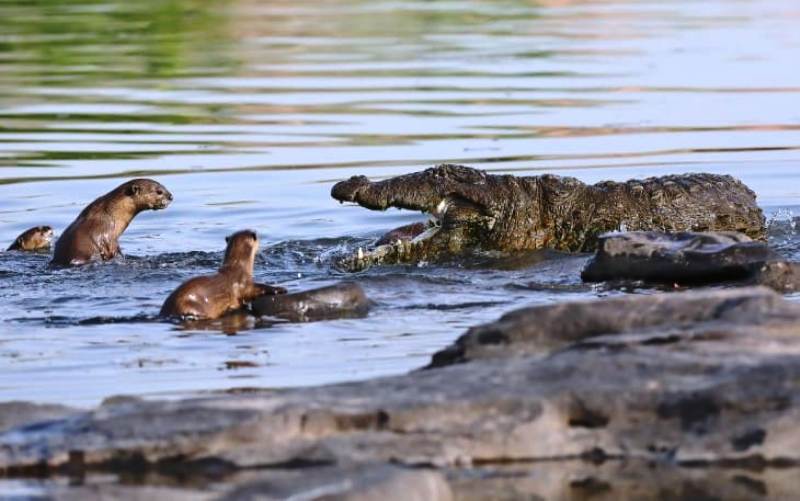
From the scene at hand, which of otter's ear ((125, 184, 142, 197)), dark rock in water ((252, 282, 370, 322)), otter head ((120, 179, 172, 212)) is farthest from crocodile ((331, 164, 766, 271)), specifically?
dark rock in water ((252, 282, 370, 322))

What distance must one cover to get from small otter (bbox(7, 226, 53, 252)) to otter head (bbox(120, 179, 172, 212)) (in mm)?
701

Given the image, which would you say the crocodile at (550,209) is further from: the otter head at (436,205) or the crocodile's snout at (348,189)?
the crocodile's snout at (348,189)

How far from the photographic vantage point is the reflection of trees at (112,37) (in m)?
26.3

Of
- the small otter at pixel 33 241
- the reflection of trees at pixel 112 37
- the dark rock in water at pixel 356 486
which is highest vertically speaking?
the reflection of trees at pixel 112 37

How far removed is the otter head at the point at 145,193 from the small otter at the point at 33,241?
0.70 meters

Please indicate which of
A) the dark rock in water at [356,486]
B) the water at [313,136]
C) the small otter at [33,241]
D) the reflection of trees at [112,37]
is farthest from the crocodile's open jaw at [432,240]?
the reflection of trees at [112,37]

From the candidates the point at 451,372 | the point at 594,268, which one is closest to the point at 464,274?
the point at 594,268

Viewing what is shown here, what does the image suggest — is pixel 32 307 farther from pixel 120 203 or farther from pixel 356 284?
pixel 120 203

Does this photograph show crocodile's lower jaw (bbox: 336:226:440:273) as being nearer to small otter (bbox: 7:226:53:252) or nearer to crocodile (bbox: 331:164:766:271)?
crocodile (bbox: 331:164:766:271)

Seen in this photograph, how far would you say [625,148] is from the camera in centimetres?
1812

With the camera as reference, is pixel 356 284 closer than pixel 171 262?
Result: Yes

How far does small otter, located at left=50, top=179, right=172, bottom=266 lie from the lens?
12.6 metres

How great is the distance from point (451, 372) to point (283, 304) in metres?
2.95

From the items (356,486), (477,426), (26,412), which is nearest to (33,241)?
(26,412)
